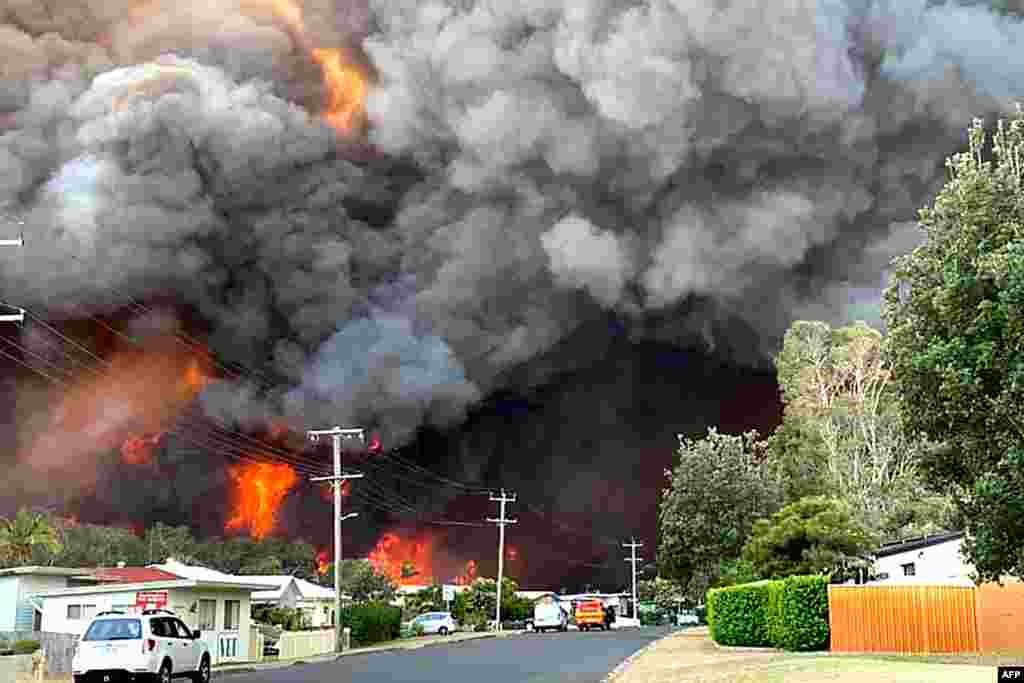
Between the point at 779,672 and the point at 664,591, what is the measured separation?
11453 centimetres

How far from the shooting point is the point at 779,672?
2714 cm

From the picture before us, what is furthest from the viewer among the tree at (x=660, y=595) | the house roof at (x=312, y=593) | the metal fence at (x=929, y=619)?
the tree at (x=660, y=595)

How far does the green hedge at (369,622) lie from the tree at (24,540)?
20281 millimetres

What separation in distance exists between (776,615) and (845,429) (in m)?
33.9

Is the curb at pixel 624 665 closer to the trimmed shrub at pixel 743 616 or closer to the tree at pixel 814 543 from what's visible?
the trimmed shrub at pixel 743 616

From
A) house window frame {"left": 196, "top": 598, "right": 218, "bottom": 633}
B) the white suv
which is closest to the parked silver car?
house window frame {"left": 196, "top": 598, "right": 218, "bottom": 633}

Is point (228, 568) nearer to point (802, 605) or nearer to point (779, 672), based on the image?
point (802, 605)

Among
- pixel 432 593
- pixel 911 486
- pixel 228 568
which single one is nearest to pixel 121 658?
pixel 911 486

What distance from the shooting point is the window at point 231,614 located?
48.2 metres

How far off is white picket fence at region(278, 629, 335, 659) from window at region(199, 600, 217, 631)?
4947 mm

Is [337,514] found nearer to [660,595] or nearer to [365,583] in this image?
[365,583]

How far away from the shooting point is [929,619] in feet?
114

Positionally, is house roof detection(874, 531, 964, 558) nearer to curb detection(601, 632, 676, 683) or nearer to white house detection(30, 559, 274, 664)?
curb detection(601, 632, 676, 683)

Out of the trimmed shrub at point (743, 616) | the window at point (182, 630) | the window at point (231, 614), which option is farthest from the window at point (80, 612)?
the trimmed shrub at point (743, 616)
